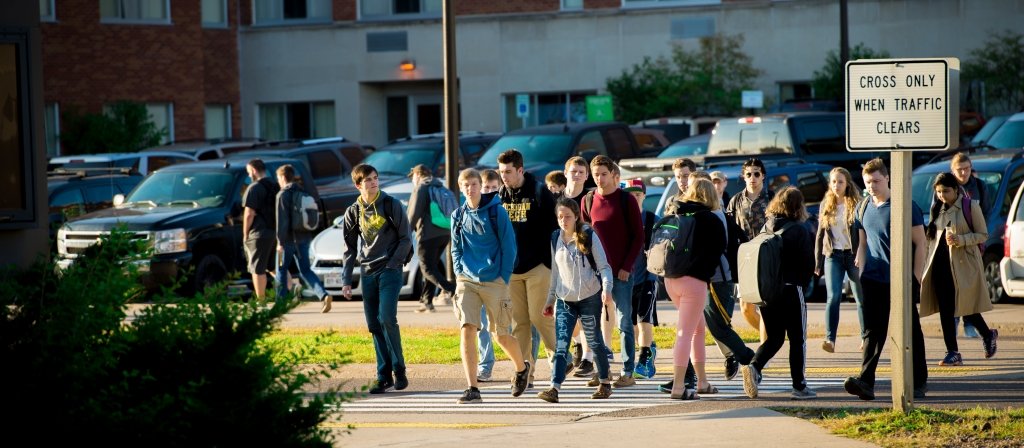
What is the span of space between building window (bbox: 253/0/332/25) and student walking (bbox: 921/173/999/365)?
110ft

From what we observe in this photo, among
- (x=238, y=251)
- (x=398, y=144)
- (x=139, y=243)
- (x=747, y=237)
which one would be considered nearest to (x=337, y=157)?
(x=398, y=144)

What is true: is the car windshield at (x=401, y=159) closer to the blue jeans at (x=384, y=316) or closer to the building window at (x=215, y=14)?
the blue jeans at (x=384, y=316)

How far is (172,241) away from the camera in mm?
19156

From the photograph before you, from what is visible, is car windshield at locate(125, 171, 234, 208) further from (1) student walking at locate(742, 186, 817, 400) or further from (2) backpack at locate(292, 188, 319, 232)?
(1) student walking at locate(742, 186, 817, 400)

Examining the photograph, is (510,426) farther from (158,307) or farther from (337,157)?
(337,157)

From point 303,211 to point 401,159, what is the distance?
Result: 6949 millimetres

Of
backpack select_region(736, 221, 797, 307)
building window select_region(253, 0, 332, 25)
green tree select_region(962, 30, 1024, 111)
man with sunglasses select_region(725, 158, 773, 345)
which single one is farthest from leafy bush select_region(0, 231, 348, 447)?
building window select_region(253, 0, 332, 25)

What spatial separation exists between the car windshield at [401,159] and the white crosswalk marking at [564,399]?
12623mm

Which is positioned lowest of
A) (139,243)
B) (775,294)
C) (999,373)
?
(999,373)

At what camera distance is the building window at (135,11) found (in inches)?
1558

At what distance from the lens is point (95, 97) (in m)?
39.1

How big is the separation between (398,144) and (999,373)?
15.0m

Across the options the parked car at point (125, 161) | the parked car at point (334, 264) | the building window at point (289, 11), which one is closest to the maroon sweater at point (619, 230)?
the parked car at point (334, 264)

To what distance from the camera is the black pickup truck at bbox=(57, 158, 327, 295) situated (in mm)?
19156
